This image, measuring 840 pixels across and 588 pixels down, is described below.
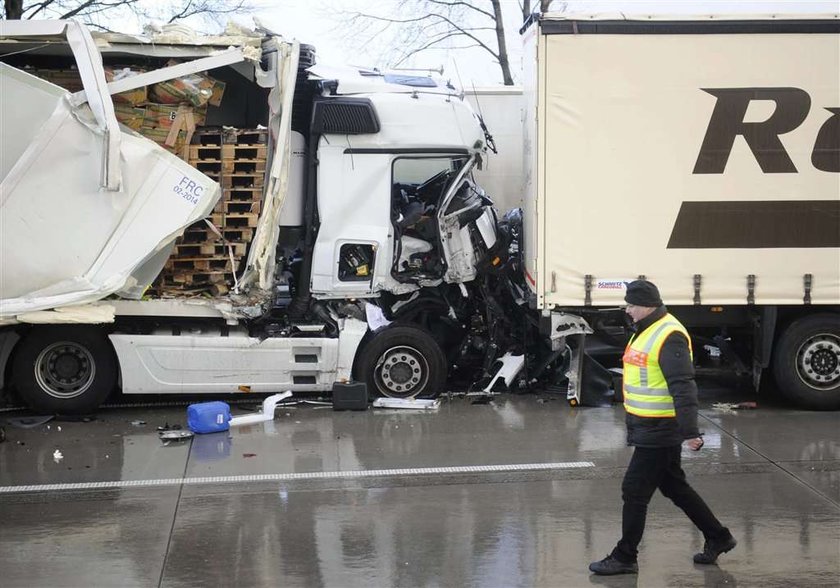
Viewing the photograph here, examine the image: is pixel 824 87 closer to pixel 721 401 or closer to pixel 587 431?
pixel 721 401

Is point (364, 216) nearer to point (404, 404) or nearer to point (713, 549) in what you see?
point (404, 404)

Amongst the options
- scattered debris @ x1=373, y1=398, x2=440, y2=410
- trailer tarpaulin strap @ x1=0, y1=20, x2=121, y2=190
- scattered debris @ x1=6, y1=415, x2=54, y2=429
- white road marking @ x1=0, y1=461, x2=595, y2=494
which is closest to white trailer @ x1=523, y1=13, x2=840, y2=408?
scattered debris @ x1=373, y1=398, x2=440, y2=410

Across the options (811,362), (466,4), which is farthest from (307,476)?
(466,4)

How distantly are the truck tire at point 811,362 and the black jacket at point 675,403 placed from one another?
4848 mm

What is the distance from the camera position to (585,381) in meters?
10.1

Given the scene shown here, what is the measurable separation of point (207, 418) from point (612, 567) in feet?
14.6

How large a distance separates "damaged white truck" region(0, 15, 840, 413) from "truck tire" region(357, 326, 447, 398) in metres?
0.02

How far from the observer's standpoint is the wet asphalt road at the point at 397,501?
19.0 feet

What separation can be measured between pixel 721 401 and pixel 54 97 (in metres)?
7.05

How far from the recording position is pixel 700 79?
9336mm

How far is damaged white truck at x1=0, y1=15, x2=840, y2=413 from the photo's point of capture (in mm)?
9039

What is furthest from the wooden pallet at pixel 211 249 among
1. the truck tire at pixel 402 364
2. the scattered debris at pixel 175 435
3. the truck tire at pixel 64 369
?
the scattered debris at pixel 175 435

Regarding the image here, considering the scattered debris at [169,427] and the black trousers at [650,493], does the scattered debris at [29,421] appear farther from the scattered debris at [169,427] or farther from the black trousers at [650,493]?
the black trousers at [650,493]

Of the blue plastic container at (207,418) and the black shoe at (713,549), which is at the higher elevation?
the blue plastic container at (207,418)
